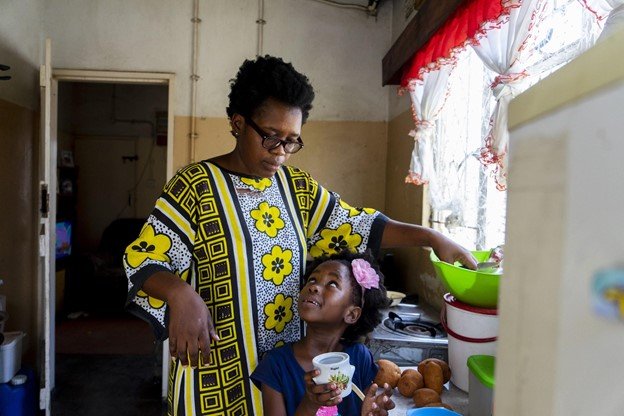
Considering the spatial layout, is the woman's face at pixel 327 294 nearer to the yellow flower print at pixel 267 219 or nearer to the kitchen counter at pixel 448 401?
the yellow flower print at pixel 267 219

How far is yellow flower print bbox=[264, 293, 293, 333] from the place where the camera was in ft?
4.37

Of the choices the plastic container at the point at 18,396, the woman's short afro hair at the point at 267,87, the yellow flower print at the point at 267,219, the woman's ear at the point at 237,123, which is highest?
the woman's short afro hair at the point at 267,87

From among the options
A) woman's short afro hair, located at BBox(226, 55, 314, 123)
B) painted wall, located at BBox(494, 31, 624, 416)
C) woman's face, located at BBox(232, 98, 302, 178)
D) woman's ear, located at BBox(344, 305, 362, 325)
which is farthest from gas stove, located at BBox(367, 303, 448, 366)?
painted wall, located at BBox(494, 31, 624, 416)

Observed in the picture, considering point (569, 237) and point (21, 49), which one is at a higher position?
point (21, 49)

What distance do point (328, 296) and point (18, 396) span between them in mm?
2496

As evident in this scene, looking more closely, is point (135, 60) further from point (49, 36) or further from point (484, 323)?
point (484, 323)

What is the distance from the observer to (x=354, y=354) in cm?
141

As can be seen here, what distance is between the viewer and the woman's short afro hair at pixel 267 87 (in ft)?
4.26

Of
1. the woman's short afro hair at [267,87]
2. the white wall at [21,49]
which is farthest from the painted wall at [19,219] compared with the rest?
the woman's short afro hair at [267,87]

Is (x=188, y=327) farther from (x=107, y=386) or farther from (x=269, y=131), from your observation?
(x=107, y=386)

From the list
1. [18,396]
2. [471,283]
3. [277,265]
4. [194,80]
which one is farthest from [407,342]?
[194,80]

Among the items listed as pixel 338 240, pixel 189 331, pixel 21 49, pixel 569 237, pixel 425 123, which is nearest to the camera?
pixel 569 237

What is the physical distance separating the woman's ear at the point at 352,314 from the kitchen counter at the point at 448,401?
0.93 feet

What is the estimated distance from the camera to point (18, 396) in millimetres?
2783
